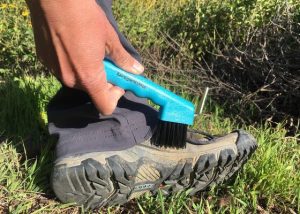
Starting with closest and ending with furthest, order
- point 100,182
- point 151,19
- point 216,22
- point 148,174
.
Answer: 1. point 100,182
2. point 148,174
3. point 216,22
4. point 151,19

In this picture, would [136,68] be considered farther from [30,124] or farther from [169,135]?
[30,124]

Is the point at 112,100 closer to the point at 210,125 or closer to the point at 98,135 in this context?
the point at 98,135

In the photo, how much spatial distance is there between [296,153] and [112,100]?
945mm

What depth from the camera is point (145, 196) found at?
179 cm

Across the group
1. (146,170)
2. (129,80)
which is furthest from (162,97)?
(146,170)

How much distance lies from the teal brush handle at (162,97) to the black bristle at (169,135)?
0.04m

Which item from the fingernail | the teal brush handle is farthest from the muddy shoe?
the fingernail

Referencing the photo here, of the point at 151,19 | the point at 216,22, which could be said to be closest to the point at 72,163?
the point at 216,22

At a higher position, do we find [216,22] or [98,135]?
[216,22]

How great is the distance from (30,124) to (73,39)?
3.43 ft

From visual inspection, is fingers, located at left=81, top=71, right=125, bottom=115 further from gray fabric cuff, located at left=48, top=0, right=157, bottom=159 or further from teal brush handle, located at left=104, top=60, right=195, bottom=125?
gray fabric cuff, located at left=48, top=0, right=157, bottom=159

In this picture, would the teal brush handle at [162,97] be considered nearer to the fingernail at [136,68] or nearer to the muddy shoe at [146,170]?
the fingernail at [136,68]

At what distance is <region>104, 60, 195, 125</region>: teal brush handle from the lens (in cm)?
163

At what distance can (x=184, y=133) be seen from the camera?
1.81 metres
